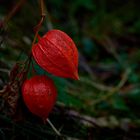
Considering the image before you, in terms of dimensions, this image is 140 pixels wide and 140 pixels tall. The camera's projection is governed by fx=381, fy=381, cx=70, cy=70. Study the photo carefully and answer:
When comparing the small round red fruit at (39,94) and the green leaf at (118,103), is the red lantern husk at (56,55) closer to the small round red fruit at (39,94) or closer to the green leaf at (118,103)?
the small round red fruit at (39,94)

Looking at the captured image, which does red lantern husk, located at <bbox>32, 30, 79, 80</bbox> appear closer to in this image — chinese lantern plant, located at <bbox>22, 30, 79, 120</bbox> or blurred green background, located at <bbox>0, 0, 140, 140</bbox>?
chinese lantern plant, located at <bbox>22, 30, 79, 120</bbox>

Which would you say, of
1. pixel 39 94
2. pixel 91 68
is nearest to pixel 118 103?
pixel 91 68

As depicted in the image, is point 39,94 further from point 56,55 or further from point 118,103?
Answer: point 118,103

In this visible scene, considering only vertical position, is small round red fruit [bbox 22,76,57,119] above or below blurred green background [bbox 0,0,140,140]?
above

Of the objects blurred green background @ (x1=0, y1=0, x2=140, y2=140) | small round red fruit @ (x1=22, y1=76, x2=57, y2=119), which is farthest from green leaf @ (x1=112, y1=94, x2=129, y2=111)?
small round red fruit @ (x1=22, y1=76, x2=57, y2=119)

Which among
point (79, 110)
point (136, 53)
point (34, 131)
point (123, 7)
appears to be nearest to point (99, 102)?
point (79, 110)

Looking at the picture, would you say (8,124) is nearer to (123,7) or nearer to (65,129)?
(65,129)

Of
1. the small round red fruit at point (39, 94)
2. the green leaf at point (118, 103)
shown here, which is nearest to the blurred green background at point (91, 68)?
A: the green leaf at point (118, 103)
